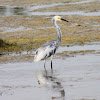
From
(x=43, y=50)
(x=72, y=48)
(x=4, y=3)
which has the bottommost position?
(x=4, y=3)

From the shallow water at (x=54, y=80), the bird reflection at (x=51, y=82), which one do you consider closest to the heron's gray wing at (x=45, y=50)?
the shallow water at (x=54, y=80)

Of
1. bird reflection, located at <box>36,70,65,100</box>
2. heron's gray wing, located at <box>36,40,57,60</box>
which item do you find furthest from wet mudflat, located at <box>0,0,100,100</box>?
heron's gray wing, located at <box>36,40,57,60</box>

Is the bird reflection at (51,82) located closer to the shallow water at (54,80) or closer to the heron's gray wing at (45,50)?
the shallow water at (54,80)

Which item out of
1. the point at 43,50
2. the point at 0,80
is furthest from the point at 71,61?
the point at 0,80

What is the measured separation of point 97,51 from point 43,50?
Answer: 157 inches

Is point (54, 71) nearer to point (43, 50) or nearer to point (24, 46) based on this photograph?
point (43, 50)

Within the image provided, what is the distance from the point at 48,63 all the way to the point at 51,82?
3.60 meters

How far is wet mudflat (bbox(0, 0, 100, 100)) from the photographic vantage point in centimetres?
988

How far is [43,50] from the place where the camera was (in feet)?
45.3

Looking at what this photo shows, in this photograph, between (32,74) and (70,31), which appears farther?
(70,31)

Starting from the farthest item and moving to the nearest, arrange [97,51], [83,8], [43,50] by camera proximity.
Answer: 1. [83,8]
2. [97,51]
3. [43,50]

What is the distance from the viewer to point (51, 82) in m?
11.2

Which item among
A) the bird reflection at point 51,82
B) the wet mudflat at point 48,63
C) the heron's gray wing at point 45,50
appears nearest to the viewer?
Answer: the bird reflection at point 51,82

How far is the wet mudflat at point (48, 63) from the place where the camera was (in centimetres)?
988
